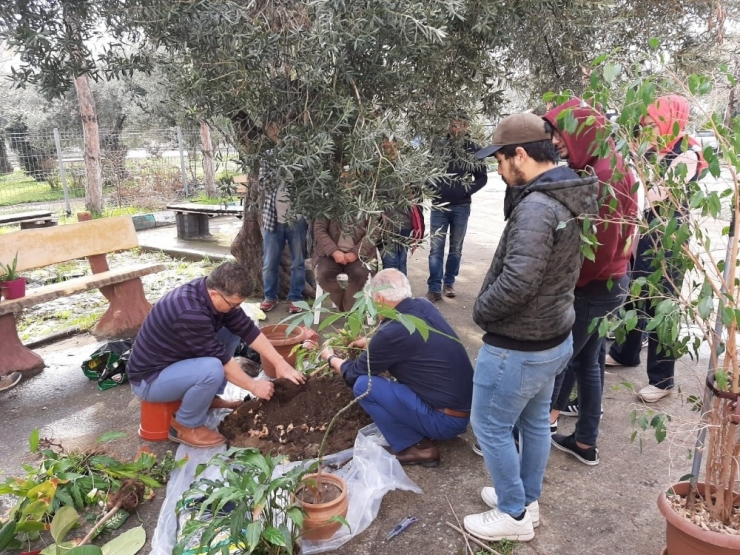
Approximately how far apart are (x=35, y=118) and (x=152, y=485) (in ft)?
65.4

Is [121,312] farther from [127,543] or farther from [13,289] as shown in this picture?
[127,543]

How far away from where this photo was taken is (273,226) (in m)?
5.57

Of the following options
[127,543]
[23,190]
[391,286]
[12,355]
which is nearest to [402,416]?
[391,286]

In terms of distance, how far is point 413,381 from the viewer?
3053mm

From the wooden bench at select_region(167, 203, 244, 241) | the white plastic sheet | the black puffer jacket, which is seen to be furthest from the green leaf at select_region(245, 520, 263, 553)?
the wooden bench at select_region(167, 203, 244, 241)

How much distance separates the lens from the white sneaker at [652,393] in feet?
12.5

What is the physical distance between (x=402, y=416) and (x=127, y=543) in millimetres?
1462

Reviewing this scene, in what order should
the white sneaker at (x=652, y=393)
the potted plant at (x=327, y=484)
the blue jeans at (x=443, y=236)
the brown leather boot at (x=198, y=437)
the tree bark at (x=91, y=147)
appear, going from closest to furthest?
the potted plant at (x=327, y=484), the brown leather boot at (x=198, y=437), the white sneaker at (x=652, y=393), the blue jeans at (x=443, y=236), the tree bark at (x=91, y=147)

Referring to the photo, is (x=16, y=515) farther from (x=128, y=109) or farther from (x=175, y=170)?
(x=128, y=109)

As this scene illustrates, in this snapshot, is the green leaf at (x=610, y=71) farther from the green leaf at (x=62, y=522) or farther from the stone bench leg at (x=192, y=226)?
the stone bench leg at (x=192, y=226)

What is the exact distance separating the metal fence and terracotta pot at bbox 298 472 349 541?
1196cm

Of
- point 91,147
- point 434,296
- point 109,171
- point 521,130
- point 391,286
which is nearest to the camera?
point 521,130

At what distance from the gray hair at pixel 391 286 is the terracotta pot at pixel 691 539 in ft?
4.97

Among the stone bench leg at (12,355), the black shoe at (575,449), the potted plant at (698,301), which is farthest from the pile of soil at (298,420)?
the stone bench leg at (12,355)
